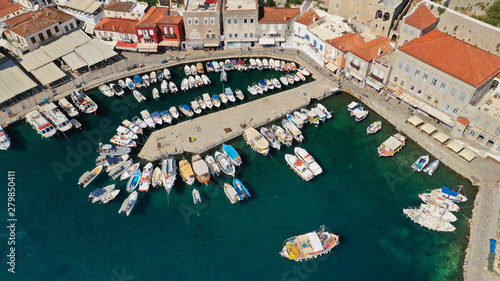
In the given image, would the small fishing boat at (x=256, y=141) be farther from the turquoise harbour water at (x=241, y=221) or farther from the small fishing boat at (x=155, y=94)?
the small fishing boat at (x=155, y=94)

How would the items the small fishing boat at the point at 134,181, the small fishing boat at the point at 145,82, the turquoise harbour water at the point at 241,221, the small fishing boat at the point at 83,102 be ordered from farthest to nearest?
the small fishing boat at the point at 145,82, the small fishing boat at the point at 83,102, the small fishing boat at the point at 134,181, the turquoise harbour water at the point at 241,221

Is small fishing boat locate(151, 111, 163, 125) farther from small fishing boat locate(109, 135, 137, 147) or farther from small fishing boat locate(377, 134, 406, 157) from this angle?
small fishing boat locate(377, 134, 406, 157)

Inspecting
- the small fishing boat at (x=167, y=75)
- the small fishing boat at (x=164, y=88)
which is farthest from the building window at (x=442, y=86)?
the small fishing boat at (x=167, y=75)

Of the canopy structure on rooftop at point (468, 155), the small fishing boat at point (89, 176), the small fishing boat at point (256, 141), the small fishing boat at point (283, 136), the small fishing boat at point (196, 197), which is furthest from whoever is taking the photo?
the small fishing boat at point (283, 136)

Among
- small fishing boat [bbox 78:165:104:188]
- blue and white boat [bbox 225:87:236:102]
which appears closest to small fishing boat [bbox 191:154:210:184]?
small fishing boat [bbox 78:165:104:188]

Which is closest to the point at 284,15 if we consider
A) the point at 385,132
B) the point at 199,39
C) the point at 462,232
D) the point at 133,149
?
the point at 199,39
